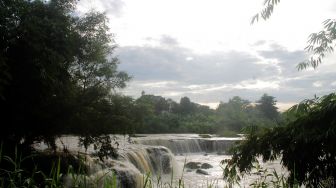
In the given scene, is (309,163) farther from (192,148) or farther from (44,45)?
(192,148)

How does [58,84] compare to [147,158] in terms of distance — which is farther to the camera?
[147,158]

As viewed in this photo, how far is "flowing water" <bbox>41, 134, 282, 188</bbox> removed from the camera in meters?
14.6

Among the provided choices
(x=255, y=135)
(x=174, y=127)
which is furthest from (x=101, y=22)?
(x=174, y=127)

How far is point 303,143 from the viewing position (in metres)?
6.40

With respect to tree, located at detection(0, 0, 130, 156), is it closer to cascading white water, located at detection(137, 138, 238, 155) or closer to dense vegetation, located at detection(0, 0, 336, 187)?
dense vegetation, located at detection(0, 0, 336, 187)

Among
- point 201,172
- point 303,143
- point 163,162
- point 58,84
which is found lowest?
point 201,172

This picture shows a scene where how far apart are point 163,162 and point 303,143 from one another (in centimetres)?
1503

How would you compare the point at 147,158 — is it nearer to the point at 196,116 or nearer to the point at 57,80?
the point at 57,80

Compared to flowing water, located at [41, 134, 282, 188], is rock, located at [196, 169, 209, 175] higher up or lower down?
lower down

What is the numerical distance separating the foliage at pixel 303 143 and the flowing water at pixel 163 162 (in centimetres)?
72

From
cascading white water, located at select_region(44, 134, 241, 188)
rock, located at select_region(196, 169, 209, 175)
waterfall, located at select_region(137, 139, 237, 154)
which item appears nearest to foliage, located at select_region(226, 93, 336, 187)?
cascading white water, located at select_region(44, 134, 241, 188)

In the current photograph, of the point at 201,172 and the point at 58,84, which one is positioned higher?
the point at 58,84

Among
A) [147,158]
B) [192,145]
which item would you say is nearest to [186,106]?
[192,145]

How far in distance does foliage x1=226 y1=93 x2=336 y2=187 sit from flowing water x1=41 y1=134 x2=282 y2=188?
2.35 feet
